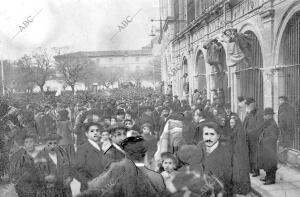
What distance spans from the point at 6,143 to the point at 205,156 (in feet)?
15.0

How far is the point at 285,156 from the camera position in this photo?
863cm

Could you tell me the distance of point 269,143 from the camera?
7309 millimetres

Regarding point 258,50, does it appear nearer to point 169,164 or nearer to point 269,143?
point 269,143

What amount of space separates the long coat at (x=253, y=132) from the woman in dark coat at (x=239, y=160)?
70cm

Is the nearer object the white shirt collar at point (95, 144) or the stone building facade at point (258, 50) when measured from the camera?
the white shirt collar at point (95, 144)

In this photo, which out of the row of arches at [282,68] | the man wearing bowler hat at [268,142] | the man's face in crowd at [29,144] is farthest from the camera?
the row of arches at [282,68]

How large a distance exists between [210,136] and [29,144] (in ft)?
9.33

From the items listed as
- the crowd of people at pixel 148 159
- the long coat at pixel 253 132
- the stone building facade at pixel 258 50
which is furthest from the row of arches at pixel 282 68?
the long coat at pixel 253 132

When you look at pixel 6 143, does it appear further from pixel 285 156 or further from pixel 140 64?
pixel 140 64

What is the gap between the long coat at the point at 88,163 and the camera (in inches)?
A: 194

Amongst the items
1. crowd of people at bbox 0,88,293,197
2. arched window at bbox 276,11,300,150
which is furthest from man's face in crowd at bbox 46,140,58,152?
arched window at bbox 276,11,300,150

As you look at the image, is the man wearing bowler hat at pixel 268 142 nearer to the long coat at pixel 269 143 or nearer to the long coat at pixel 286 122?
the long coat at pixel 269 143

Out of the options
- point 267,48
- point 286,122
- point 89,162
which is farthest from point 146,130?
point 267,48

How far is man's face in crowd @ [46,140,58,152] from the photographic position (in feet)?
17.4
